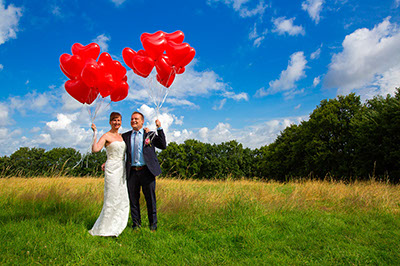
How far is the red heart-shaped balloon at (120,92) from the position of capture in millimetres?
5512

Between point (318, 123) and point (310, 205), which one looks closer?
point (310, 205)

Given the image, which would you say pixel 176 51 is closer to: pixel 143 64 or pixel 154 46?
pixel 154 46

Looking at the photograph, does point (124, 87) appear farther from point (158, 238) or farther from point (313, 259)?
point (313, 259)

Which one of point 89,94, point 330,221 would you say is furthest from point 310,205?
point 89,94

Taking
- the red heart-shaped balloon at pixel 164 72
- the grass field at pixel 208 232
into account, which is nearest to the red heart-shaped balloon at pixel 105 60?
the red heart-shaped balloon at pixel 164 72

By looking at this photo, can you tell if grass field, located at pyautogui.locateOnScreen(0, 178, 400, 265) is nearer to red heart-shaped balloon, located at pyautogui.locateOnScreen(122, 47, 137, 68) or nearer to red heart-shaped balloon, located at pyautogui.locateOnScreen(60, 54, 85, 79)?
red heart-shaped balloon, located at pyautogui.locateOnScreen(60, 54, 85, 79)

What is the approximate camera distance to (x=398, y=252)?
13.4ft

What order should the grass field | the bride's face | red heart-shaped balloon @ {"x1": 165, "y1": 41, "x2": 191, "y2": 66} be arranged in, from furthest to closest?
red heart-shaped balloon @ {"x1": 165, "y1": 41, "x2": 191, "y2": 66} → the bride's face → the grass field

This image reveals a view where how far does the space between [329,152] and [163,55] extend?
24284 millimetres

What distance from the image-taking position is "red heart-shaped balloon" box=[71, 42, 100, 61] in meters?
5.18

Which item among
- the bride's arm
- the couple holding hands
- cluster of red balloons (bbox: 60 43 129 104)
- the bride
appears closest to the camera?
the bride's arm

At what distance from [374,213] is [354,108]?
879 inches

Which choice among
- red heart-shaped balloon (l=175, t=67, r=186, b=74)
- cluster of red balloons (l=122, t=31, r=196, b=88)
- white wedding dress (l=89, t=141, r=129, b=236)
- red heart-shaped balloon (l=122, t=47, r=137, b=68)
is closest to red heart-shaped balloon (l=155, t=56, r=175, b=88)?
cluster of red balloons (l=122, t=31, r=196, b=88)

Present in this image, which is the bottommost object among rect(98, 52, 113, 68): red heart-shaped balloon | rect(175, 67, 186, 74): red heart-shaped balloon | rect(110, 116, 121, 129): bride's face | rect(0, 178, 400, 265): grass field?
rect(0, 178, 400, 265): grass field
